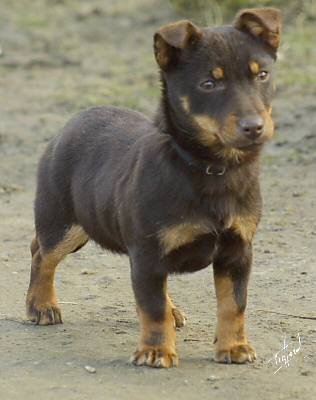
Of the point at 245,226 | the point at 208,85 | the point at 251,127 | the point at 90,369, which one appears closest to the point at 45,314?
the point at 90,369

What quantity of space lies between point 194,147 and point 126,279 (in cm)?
232

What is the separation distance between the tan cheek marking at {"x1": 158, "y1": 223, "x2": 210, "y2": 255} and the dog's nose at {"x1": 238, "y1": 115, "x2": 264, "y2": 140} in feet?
2.01

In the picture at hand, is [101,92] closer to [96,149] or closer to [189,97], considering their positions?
[96,149]

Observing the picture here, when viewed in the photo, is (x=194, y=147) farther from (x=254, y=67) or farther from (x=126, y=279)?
(x=126, y=279)

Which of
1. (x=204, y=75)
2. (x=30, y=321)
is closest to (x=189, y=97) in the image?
(x=204, y=75)

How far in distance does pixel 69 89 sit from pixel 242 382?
9.69 meters

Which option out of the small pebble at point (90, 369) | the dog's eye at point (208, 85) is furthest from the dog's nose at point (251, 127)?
the small pebble at point (90, 369)

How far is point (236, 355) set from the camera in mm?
6680

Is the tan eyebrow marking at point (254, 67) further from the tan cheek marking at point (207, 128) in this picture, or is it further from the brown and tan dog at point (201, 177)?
the tan cheek marking at point (207, 128)

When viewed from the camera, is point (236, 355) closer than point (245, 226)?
No

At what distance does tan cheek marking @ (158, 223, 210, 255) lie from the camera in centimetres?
640

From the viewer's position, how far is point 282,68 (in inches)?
622

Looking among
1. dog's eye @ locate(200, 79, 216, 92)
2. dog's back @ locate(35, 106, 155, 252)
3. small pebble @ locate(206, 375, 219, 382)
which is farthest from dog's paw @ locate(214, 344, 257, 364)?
dog's eye @ locate(200, 79, 216, 92)

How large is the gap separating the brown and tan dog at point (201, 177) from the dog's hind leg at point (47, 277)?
72 cm
